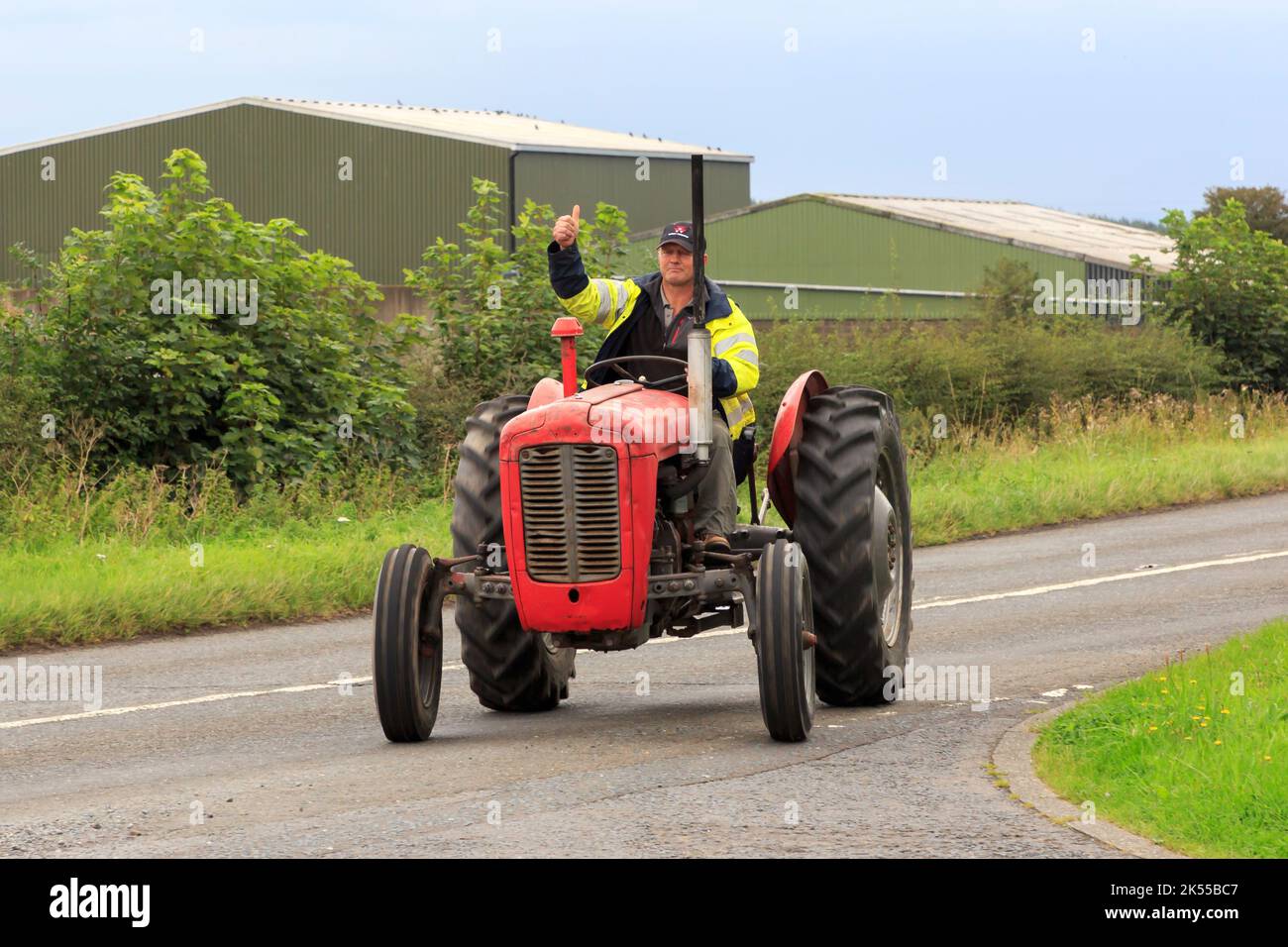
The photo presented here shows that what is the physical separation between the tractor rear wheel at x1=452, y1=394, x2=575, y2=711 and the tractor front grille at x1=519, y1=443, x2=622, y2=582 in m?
0.63

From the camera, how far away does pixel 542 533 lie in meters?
8.23

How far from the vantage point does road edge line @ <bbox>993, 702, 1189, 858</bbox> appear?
6434mm

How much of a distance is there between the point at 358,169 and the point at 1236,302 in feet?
71.3

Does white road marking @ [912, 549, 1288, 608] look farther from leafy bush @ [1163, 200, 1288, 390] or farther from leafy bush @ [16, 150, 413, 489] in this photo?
leafy bush @ [1163, 200, 1288, 390]

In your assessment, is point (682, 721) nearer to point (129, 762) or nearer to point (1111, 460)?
point (129, 762)

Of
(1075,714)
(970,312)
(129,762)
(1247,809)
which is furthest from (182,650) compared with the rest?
(970,312)

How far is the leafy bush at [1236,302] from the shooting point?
3219cm

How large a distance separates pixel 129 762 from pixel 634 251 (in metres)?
15.7

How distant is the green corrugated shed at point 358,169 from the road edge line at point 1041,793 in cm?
3490

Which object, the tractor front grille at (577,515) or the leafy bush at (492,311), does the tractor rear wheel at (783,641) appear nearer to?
the tractor front grille at (577,515)

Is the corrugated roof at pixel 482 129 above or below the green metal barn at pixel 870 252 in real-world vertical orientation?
above
